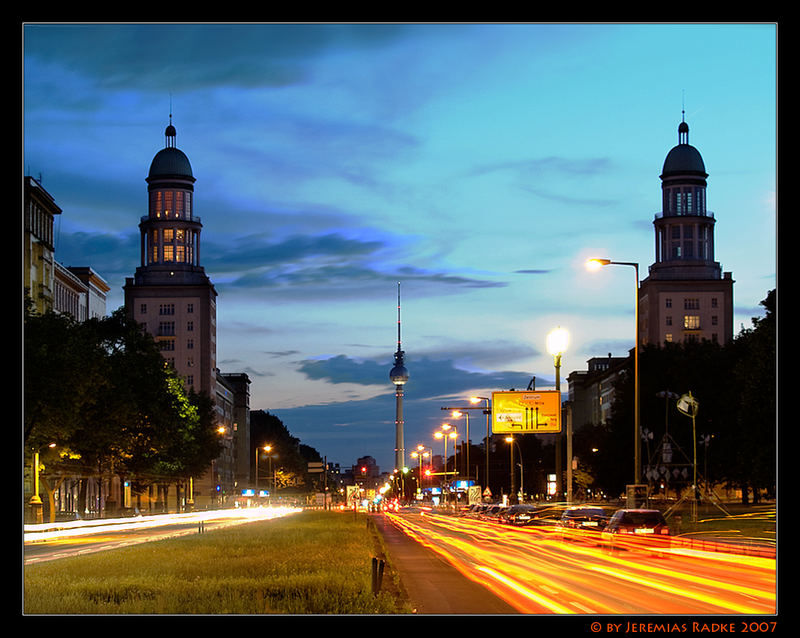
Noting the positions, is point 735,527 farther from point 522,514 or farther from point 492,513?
point 492,513

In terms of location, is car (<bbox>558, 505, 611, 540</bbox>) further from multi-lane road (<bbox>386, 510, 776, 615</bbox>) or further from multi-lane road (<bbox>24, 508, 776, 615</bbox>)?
multi-lane road (<bbox>386, 510, 776, 615</bbox>)

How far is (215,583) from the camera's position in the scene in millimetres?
22922

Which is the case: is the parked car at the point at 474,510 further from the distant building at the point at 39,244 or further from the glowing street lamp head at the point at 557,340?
the glowing street lamp head at the point at 557,340

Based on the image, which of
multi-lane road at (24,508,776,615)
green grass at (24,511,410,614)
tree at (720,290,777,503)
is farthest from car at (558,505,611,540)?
green grass at (24,511,410,614)

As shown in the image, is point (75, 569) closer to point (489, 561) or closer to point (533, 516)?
point (489, 561)

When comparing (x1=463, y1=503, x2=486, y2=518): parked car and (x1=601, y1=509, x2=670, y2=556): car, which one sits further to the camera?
(x1=463, y1=503, x2=486, y2=518): parked car

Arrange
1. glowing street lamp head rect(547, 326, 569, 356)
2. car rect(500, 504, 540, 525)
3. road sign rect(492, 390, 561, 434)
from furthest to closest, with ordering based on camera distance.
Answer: car rect(500, 504, 540, 525)
road sign rect(492, 390, 561, 434)
glowing street lamp head rect(547, 326, 569, 356)

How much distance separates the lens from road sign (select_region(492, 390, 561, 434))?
58.0 m

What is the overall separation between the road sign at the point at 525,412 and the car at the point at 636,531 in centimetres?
1049

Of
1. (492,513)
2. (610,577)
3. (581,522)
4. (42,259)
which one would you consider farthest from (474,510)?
(610,577)

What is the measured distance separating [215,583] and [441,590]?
17.8 ft

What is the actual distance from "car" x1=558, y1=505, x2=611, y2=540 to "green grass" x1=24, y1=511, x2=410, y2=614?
2253 centimetres
